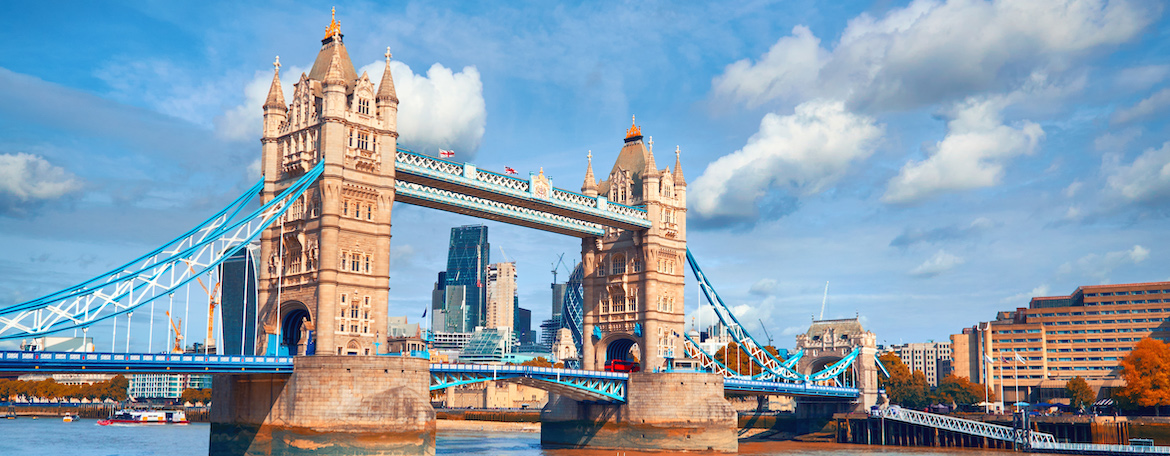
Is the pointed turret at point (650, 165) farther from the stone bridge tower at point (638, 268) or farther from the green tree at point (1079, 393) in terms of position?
the green tree at point (1079, 393)

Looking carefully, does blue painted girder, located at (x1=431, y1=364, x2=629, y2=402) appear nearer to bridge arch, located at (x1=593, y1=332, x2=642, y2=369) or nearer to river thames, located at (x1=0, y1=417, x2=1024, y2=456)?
river thames, located at (x1=0, y1=417, x2=1024, y2=456)

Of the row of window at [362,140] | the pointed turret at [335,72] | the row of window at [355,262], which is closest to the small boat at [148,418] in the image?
the row of window at [355,262]

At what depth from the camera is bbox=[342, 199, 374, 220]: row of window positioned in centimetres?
6888

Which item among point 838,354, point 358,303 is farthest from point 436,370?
point 838,354

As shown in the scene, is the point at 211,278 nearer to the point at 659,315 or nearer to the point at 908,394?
the point at 659,315

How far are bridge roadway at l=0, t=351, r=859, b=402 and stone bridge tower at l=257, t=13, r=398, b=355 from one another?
5510mm

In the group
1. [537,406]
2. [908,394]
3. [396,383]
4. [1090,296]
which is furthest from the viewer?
[537,406]

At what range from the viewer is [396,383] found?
6462cm

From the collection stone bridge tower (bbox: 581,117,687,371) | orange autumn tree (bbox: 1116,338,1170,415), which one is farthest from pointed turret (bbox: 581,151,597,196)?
orange autumn tree (bbox: 1116,338,1170,415)

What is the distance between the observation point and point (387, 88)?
2844 inches

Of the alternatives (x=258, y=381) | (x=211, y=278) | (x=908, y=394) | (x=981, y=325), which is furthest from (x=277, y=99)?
(x=981, y=325)

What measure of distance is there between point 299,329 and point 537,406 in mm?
103419

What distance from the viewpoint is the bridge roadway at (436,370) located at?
5422cm

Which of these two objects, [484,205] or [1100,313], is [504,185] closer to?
[484,205]
